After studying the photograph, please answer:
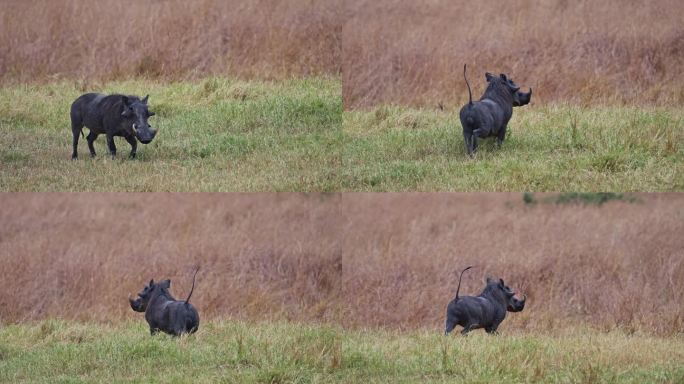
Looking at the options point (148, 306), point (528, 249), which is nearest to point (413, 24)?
point (528, 249)

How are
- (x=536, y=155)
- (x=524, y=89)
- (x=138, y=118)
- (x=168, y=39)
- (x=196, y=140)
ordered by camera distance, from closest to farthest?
(x=138, y=118) < (x=536, y=155) < (x=196, y=140) < (x=524, y=89) < (x=168, y=39)

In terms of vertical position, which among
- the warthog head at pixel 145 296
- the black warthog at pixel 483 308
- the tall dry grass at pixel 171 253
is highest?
the black warthog at pixel 483 308

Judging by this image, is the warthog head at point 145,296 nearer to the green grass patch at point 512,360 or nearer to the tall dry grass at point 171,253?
the tall dry grass at point 171,253

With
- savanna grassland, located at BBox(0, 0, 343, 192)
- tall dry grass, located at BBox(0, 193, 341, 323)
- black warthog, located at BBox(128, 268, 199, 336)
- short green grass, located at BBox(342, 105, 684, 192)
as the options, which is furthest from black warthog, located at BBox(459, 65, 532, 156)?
tall dry grass, located at BBox(0, 193, 341, 323)

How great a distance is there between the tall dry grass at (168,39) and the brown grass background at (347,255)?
2.06 meters

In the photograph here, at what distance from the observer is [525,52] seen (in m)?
18.7

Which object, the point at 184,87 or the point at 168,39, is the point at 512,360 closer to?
the point at 184,87

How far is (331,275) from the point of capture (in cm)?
1739

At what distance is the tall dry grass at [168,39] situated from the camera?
18.7 metres

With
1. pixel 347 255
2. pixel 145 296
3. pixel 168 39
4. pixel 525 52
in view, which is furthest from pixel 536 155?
pixel 168 39

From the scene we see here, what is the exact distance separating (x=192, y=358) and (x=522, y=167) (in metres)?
4.15

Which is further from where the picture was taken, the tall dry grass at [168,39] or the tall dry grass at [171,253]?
the tall dry grass at [168,39]

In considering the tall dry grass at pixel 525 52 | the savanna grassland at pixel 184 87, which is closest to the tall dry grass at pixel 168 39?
the savanna grassland at pixel 184 87

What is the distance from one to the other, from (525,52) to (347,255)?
13.3 ft
